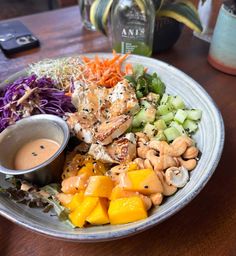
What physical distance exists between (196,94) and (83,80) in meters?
0.56

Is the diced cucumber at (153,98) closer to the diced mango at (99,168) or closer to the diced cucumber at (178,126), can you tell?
the diced cucumber at (178,126)

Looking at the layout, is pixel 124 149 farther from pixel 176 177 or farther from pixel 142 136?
pixel 176 177

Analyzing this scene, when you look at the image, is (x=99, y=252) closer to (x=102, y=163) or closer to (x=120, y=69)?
(x=102, y=163)

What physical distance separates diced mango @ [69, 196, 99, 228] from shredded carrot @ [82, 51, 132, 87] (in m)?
0.72

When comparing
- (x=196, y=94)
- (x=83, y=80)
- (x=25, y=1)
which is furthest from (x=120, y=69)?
(x=25, y=1)

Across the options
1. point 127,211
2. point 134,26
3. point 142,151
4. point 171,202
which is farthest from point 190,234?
point 134,26

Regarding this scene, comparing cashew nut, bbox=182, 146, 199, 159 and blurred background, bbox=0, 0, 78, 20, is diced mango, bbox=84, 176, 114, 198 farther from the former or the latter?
blurred background, bbox=0, 0, 78, 20

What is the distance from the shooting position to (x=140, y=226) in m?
0.83

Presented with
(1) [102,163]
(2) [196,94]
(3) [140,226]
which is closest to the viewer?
(3) [140,226]

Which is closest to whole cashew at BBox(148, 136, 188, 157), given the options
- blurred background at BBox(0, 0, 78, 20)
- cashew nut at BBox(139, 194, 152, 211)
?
cashew nut at BBox(139, 194, 152, 211)

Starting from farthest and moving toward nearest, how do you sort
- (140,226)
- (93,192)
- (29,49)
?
1. (29,49)
2. (93,192)
3. (140,226)

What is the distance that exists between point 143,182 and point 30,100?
70cm

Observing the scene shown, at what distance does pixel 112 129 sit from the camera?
3.86 ft

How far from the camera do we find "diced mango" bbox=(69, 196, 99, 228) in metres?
0.92
